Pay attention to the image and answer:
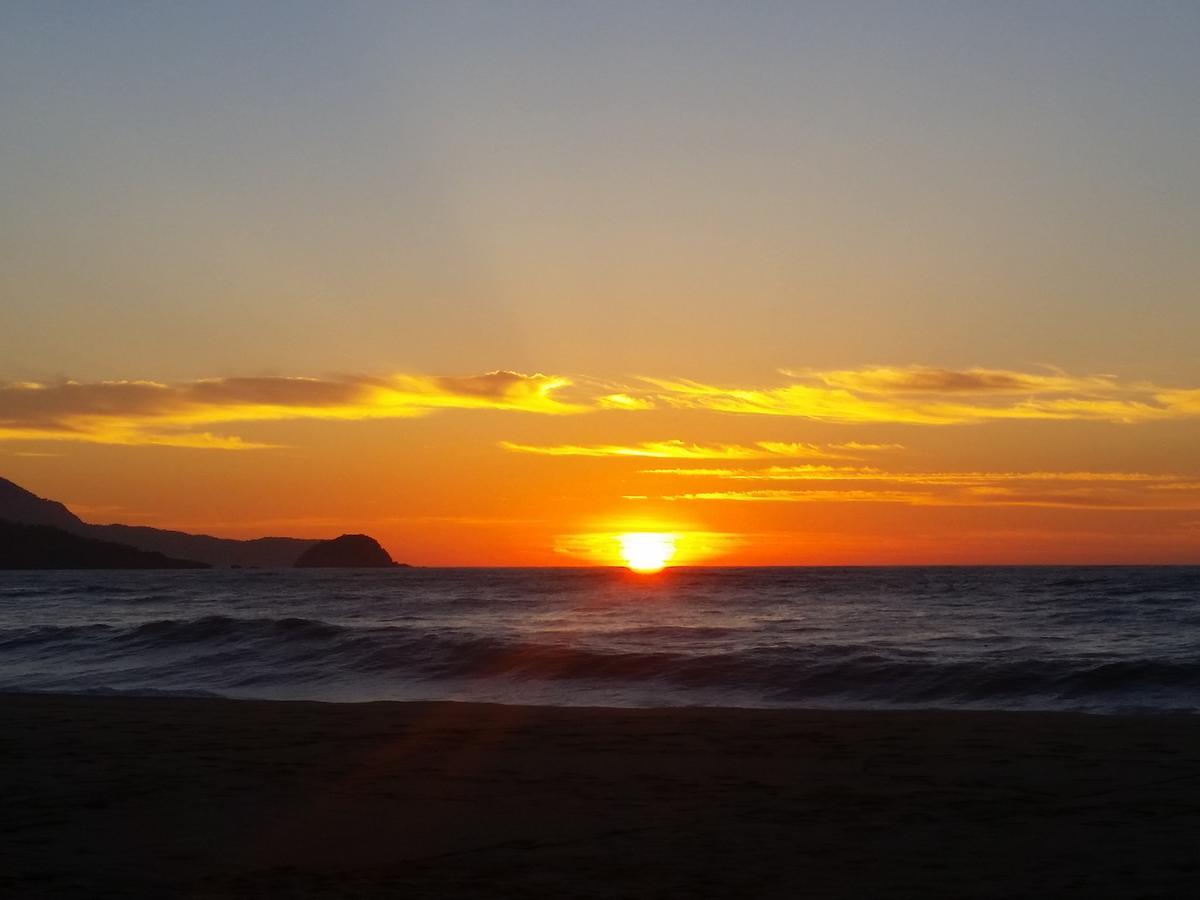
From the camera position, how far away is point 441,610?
4903 cm

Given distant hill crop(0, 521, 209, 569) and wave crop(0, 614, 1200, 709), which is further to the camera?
distant hill crop(0, 521, 209, 569)

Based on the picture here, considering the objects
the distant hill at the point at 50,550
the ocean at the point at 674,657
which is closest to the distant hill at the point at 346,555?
the distant hill at the point at 50,550

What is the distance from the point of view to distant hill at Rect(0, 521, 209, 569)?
6211 inches

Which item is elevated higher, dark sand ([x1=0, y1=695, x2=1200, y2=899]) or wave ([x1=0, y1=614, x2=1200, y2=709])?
dark sand ([x1=0, y1=695, x2=1200, y2=899])

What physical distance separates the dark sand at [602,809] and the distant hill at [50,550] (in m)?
162

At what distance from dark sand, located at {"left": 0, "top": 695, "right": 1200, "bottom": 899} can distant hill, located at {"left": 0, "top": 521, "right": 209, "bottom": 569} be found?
162 metres

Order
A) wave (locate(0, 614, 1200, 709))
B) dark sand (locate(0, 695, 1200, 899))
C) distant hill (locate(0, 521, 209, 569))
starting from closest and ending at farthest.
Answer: dark sand (locate(0, 695, 1200, 899)) → wave (locate(0, 614, 1200, 709)) → distant hill (locate(0, 521, 209, 569))

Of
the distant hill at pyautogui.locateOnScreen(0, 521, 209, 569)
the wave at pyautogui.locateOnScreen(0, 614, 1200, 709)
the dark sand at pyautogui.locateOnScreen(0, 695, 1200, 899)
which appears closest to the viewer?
the dark sand at pyautogui.locateOnScreen(0, 695, 1200, 899)

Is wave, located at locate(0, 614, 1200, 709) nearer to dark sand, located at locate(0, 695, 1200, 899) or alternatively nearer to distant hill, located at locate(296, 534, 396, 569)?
dark sand, located at locate(0, 695, 1200, 899)

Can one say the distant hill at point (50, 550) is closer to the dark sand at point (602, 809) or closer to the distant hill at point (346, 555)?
the distant hill at point (346, 555)

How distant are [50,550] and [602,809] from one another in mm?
170992

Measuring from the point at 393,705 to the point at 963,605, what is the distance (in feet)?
113

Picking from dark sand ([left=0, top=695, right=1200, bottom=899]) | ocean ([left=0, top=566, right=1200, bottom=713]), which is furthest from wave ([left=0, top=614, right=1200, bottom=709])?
dark sand ([left=0, top=695, right=1200, bottom=899])

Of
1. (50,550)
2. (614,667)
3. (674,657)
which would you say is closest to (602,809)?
(614,667)
